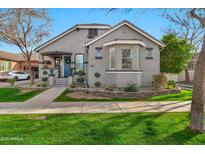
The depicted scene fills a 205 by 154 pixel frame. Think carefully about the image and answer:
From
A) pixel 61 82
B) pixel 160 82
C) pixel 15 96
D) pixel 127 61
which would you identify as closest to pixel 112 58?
pixel 127 61

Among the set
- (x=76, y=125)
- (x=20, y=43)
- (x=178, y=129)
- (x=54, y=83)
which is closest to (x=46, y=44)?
A: (x=20, y=43)

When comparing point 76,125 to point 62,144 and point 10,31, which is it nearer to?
point 62,144

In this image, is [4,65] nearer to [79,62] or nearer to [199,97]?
[79,62]

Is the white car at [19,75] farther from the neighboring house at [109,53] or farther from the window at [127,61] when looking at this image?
the window at [127,61]

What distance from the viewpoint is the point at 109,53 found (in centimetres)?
1580

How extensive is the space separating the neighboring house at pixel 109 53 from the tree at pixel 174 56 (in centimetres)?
116

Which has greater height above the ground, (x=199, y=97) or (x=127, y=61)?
(x=127, y=61)

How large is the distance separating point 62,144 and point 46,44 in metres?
16.5

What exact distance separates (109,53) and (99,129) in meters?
10.7

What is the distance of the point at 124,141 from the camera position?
4.96 m

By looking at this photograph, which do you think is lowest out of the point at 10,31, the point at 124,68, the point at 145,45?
the point at 124,68

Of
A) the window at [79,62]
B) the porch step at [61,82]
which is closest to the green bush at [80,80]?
the porch step at [61,82]

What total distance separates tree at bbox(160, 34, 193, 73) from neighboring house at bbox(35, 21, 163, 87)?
3.79 ft
